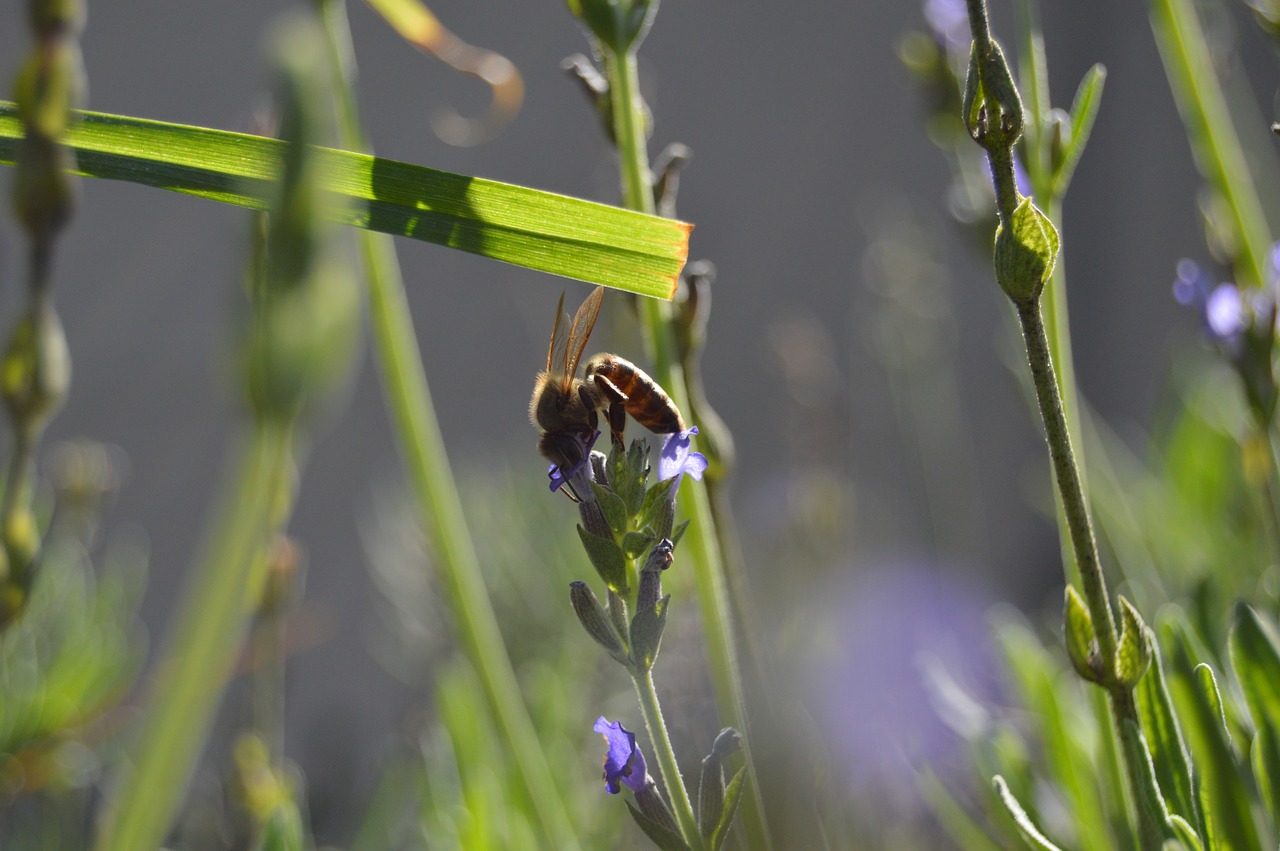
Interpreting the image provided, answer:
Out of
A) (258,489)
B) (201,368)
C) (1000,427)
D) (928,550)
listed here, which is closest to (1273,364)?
(258,489)

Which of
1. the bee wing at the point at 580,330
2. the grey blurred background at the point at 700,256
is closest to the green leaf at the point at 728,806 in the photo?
the bee wing at the point at 580,330

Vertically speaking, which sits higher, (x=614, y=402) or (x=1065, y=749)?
(x=614, y=402)

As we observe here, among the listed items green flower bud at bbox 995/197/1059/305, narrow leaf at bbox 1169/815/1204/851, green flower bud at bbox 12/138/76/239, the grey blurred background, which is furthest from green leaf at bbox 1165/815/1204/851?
the grey blurred background

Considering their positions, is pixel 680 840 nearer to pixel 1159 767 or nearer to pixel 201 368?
pixel 1159 767

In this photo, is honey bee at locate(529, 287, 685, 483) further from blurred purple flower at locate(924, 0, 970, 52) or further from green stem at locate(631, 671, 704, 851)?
blurred purple flower at locate(924, 0, 970, 52)

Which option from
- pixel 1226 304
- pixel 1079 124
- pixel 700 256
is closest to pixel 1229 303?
pixel 1226 304

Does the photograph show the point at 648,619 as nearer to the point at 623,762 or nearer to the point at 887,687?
the point at 623,762
